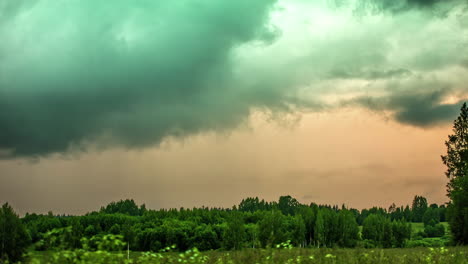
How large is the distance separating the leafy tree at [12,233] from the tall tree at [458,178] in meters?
44.0

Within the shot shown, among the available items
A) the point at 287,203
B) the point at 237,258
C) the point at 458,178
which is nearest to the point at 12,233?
the point at 237,258

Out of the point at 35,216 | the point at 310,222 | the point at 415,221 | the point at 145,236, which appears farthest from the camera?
the point at 415,221

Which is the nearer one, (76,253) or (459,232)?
(76,253)

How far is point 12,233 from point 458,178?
4698cm

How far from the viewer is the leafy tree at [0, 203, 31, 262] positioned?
28.8m

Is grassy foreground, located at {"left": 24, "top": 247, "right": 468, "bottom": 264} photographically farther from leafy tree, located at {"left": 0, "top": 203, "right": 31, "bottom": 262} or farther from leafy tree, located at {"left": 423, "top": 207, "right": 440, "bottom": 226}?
leafy tree, located at {"left": 423, "top": 207, "right": 440, "bottom": 226}

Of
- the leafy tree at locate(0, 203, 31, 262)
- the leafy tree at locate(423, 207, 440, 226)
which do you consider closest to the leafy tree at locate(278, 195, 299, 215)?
the leafy tree at locate(423, 207, 440, 226)

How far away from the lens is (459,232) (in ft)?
178

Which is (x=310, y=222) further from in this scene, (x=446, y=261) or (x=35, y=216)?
(x=446, y=261)

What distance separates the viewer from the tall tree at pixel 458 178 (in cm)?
5381

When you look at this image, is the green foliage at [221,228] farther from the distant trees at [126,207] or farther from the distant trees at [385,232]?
the distant trees at [126,207]

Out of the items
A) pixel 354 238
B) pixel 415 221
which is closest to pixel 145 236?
pixel 354 238

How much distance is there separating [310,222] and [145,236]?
31792 millimetres

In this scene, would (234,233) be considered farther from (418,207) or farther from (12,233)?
(418,207)
